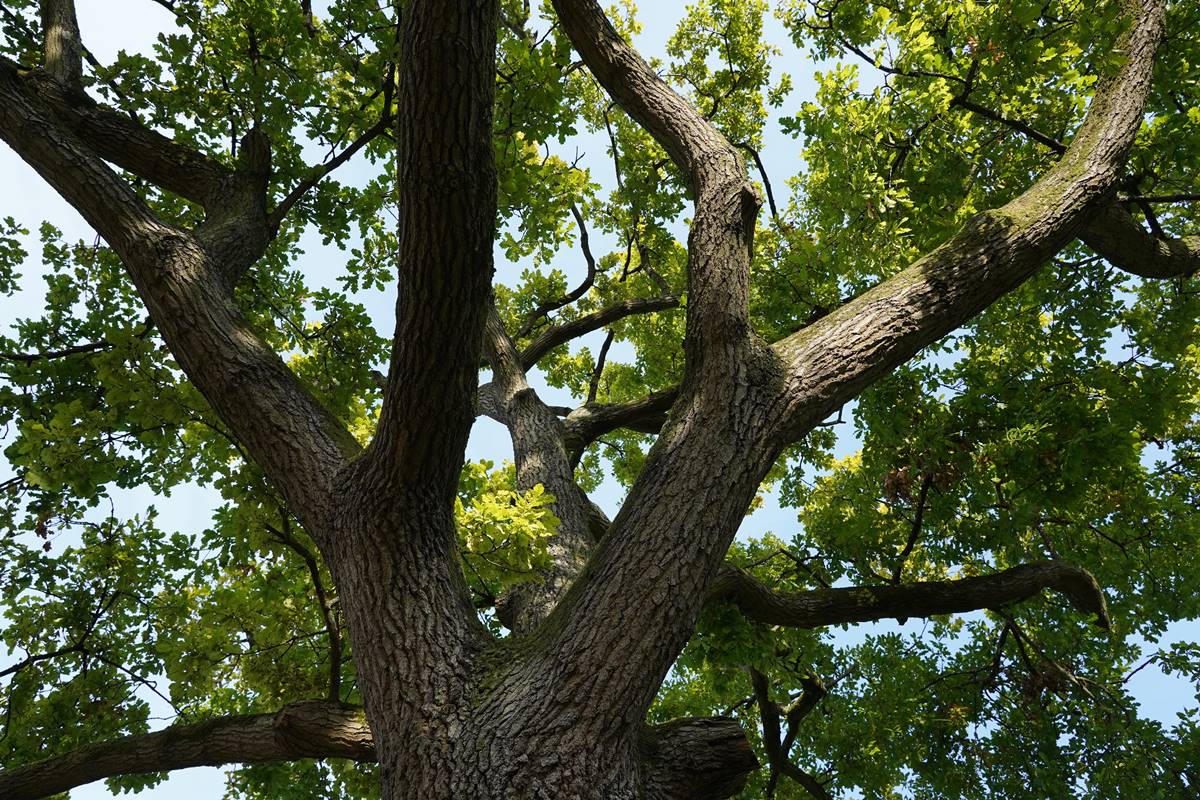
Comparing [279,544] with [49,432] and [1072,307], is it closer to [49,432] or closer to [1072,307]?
[49,432]

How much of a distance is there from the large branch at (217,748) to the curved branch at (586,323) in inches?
194

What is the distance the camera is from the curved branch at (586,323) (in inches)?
320

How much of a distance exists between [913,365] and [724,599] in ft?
10.5

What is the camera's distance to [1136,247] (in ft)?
17.8

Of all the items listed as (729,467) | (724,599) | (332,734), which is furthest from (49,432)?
(724,599)

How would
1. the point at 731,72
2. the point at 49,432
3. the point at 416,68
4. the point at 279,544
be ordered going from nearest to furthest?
the point at 416,68
the point at 49,432
the point at 279,544
the point at 731,72

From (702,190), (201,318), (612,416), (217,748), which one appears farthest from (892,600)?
(201,318)

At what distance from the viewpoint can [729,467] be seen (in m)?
3.07

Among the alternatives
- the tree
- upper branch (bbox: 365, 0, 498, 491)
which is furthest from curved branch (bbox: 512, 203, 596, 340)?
upper branch (bbox: 365, 0, 498, 491)

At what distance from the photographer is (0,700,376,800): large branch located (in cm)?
344

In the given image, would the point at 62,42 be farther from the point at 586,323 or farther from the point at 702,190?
the point at 586,323

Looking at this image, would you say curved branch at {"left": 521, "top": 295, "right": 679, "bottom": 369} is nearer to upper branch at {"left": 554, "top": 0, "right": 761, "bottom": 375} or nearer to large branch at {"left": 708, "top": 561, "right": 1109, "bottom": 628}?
upper branch at {"left": 554, "top": 0, "right": 761, "bottom": 375}

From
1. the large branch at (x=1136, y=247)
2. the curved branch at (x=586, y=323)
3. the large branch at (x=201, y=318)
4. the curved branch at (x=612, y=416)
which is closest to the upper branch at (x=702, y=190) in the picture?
the large branch at (x=201, y=318)

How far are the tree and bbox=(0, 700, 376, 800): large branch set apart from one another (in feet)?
0.08
